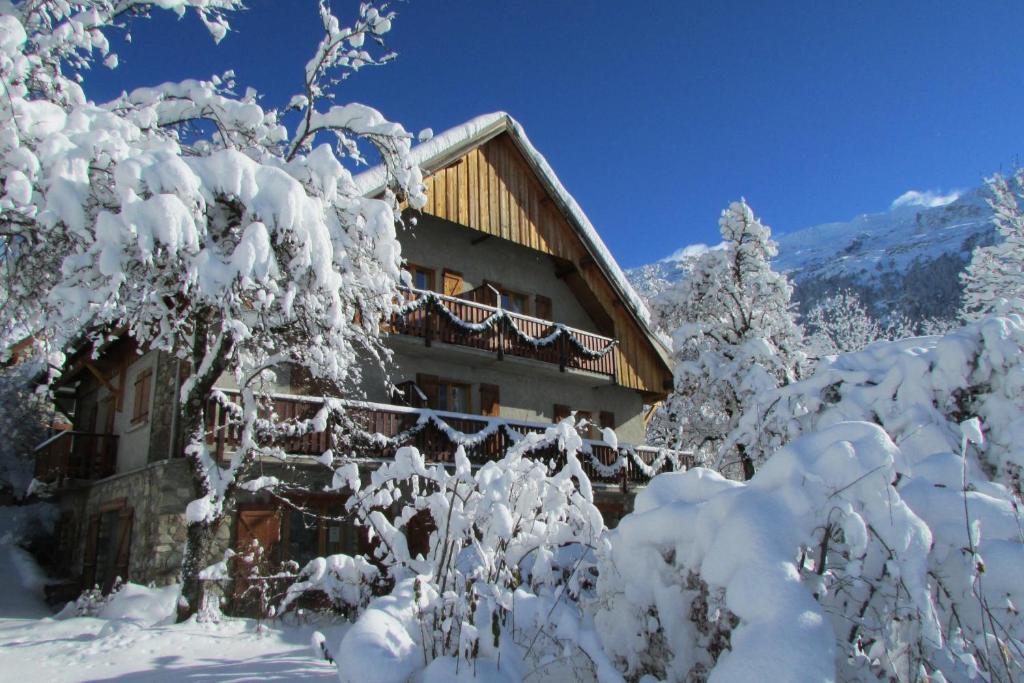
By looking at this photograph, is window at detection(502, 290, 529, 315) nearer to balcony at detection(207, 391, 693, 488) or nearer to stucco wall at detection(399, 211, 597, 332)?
stucco wall at detection(399, 211, 597, 332)

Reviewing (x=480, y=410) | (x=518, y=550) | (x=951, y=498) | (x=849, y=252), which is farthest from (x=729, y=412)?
(x=849, y=252)

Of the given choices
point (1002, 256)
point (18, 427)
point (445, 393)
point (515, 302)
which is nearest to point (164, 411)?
point (445, 393)

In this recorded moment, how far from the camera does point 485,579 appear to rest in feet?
15.2

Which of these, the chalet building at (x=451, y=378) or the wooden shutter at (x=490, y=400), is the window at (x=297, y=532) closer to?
the chalet building at (x=451, y=378)

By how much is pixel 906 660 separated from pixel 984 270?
1116 inches

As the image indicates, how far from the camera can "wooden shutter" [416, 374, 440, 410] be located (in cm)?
1731

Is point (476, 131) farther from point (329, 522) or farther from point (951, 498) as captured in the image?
point (951, 498)

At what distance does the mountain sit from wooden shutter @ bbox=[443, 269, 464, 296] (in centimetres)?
3466

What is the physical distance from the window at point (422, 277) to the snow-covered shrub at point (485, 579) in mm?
11592

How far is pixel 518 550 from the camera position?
5.78 meters

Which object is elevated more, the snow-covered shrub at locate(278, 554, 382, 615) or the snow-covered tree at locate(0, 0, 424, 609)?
the snow-covered tree at locate(0, 0, 424, 609)

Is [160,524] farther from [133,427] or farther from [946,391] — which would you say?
[946,391]

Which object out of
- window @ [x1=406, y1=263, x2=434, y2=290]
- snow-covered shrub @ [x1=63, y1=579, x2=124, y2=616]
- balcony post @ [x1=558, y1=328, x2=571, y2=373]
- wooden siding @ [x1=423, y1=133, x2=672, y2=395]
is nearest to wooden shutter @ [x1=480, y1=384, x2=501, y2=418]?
balcony post @ [x1=558, y1=328, x2=571, y2=373]

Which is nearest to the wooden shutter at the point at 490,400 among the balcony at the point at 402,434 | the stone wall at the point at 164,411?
the balcony at the point at 402,434
